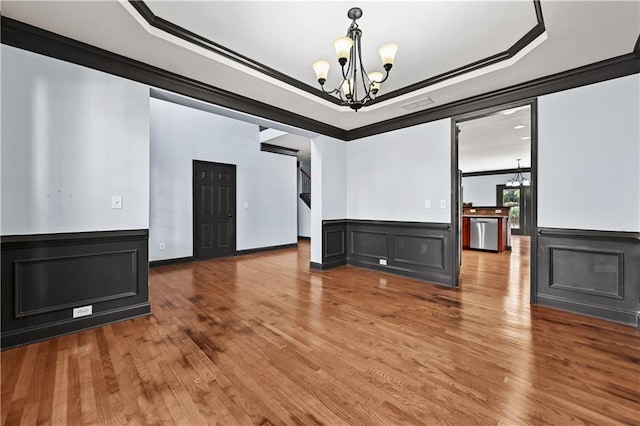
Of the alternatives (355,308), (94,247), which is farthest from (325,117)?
(94,247)

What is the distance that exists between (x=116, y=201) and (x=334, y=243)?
3.50m

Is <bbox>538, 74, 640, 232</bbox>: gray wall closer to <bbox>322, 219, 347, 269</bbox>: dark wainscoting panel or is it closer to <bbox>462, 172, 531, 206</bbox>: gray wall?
<bbox>322, 219, 347, 269</bbox>: dark wainscoting panel

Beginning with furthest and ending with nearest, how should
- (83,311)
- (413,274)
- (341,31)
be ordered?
(413,274) → (83,311) → (341,31)

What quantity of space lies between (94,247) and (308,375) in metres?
2.39

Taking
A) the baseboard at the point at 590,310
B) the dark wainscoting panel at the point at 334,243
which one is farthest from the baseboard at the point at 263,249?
the baseboard at the point at 590,310

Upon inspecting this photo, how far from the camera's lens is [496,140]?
693 cm

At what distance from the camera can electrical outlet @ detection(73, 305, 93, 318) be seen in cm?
254

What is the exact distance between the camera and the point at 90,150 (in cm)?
263

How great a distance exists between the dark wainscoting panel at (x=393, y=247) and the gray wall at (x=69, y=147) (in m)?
3.20

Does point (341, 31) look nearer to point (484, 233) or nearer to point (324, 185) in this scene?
point (324, 185)

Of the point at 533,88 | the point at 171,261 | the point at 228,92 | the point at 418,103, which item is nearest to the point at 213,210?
the point at 171,261

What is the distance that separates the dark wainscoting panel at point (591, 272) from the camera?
2.73m

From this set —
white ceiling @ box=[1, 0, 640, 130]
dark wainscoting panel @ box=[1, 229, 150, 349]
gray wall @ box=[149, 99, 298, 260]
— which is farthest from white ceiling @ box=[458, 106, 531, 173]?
dark wainscoting panel @ box=[1, 229, 150, 349]

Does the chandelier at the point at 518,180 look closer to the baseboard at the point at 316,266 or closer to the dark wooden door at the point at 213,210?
the baseboard at the point at 316,266
